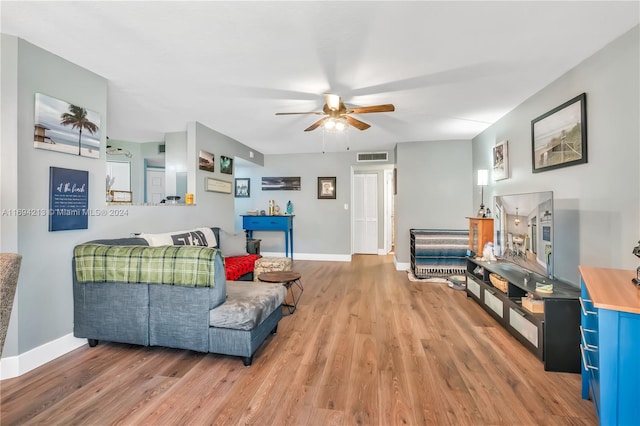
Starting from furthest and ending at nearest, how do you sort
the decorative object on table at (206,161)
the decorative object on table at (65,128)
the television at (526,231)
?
the decorative object on table at (206,161), the television at (526,231), the decorative object on table at (65,128)

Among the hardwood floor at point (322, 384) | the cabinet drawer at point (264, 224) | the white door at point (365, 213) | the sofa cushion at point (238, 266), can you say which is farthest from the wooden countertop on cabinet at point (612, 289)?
the white door at point (365, 213)

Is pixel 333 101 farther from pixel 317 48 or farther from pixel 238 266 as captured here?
pixel 238 266

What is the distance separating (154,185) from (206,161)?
2162mm

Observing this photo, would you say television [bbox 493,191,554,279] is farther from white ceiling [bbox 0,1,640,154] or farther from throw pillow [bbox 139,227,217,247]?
throw pillow [bbox 139,227,217,247]

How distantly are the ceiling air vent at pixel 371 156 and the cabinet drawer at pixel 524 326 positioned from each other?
3.96m

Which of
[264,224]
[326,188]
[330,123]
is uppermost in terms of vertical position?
[330,123]

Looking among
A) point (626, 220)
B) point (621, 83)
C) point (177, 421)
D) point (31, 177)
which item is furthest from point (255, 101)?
point (626, 220)

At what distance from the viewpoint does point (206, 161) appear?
415 centimetres

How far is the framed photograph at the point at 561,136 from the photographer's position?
2.26m

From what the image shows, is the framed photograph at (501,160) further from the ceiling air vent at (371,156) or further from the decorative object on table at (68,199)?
the decorative object on table at (68,199)

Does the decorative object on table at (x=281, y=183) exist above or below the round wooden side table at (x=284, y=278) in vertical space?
above

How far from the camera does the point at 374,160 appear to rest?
5891 millimetres

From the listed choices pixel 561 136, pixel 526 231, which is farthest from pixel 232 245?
pixel 561 136

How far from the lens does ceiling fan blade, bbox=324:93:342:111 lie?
8.55ft
